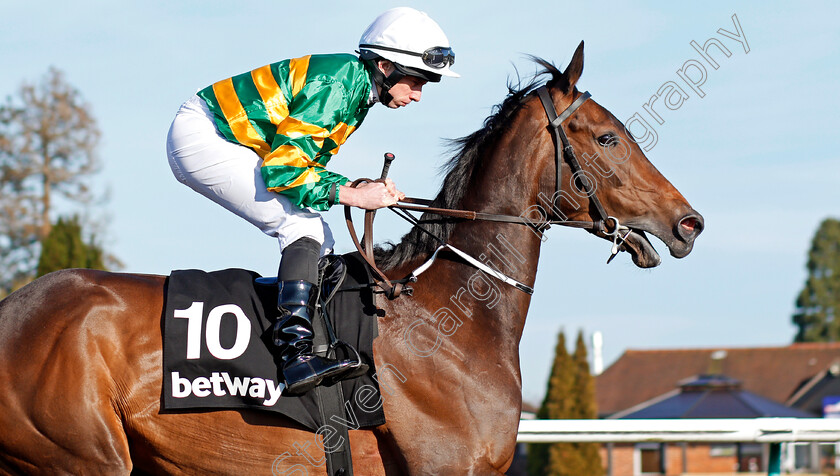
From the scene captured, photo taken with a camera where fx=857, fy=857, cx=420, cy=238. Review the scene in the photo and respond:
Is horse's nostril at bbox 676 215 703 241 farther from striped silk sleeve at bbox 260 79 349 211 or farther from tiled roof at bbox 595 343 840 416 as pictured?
tiled roof at bbox 595 343 840 416

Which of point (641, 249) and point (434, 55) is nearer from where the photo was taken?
point (434, 55)

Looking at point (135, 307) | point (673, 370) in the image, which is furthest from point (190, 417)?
point (673, 370)

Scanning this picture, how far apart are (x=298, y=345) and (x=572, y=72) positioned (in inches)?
68.3

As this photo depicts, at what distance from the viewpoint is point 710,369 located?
40500 millimetres

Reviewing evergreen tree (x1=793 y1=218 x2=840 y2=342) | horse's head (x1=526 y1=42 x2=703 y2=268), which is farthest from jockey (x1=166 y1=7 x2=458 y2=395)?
evergreen tree (x1=793 y1=218 x2=840 y2=342)

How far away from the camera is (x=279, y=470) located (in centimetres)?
340

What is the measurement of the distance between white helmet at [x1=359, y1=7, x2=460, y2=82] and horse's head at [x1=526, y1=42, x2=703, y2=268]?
0.48m

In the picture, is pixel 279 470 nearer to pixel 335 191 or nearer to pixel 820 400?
pixel 335 191

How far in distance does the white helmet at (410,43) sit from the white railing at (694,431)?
2088mm

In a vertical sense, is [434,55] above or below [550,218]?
above

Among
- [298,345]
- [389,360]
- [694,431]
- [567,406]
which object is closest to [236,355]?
[298,345]

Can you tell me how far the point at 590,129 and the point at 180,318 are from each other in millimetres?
1959

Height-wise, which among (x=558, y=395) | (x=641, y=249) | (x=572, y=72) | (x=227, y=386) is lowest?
(x=558, y=395)

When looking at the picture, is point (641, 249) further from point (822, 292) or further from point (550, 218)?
point (822, 292)
